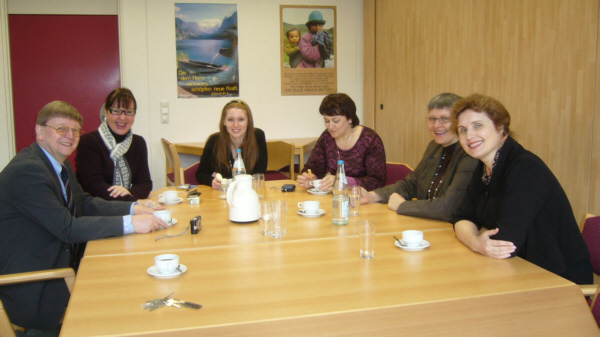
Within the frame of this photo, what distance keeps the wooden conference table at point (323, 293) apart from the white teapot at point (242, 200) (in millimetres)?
318

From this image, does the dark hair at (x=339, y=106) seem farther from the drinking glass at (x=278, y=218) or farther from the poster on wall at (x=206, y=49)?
the poster on wall at (x=206, y=49)

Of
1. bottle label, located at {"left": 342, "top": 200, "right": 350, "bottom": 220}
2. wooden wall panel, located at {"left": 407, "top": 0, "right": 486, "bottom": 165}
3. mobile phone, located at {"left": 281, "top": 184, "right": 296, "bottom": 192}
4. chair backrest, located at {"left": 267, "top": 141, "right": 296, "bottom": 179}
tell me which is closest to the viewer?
bottle label, located at {"left": 342, "top": 200, "right": 350, "bottom": 220}

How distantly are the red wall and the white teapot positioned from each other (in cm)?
367

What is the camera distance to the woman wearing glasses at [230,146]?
10.7ft

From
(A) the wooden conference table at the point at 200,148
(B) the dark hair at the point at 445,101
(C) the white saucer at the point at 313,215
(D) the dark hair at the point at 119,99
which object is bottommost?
(C) the white saucer at the point at 313,215

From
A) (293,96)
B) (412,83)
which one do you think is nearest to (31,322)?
(412,83)

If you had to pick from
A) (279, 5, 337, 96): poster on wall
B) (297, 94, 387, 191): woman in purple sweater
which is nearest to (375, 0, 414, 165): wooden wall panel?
(279, 5, 337, 96): poster on wall

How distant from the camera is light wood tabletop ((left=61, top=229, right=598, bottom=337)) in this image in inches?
44.2

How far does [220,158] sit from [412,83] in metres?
2.16

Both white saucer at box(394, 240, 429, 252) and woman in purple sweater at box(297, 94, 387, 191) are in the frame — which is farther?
woman in purple sweater at box(297, 94, 387, 191)

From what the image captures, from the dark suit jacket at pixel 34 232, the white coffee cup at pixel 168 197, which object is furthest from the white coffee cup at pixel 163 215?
the white coffee cup at pixel 168 197

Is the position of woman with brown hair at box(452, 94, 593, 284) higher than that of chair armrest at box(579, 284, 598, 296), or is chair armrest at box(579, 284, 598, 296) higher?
woman with brown hair at box(452, 94, 593, 284)

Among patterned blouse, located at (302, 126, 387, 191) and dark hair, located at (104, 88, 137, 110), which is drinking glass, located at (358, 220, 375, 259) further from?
dark hair, located at (104, 88, 137, 110)

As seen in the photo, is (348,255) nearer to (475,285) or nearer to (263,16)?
(475,285)
